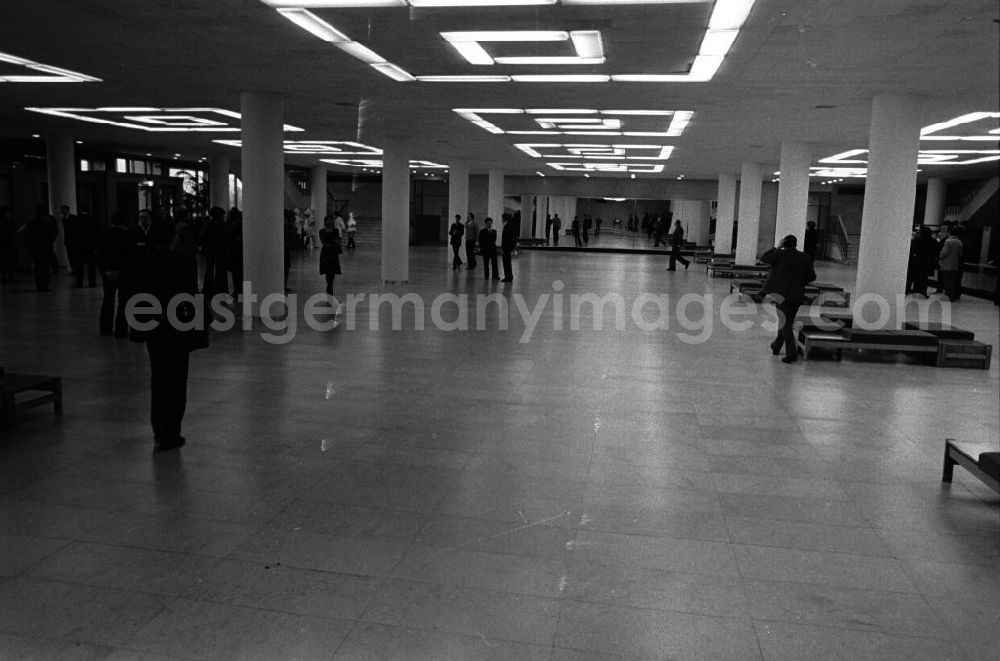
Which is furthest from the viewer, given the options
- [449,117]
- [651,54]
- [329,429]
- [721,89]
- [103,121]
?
[103,121]

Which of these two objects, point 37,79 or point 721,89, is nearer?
point 721,89

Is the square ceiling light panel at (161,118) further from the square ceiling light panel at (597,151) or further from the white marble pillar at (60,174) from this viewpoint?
the square ceiling light panel at (597,151)

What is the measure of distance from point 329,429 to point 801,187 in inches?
694

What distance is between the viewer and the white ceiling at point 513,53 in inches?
318

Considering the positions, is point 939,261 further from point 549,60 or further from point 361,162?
point 361,162

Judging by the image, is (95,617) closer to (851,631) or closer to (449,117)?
(851,631)

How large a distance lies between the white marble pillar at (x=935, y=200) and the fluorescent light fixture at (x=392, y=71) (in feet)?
106

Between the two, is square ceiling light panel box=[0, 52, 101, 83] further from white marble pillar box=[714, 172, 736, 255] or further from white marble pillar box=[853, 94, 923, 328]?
white marble pillar box=[714, 172, 736, 255]

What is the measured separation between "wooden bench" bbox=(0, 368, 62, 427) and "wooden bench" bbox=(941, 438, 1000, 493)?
7.64m

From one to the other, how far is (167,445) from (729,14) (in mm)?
6554

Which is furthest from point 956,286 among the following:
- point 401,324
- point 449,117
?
point 401,324

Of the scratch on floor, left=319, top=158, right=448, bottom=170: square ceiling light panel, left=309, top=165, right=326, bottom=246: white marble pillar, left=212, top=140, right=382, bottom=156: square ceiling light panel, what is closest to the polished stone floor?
the scratch on floor

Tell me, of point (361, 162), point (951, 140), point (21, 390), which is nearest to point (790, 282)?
point (21, 390)

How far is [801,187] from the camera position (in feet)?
70.4
